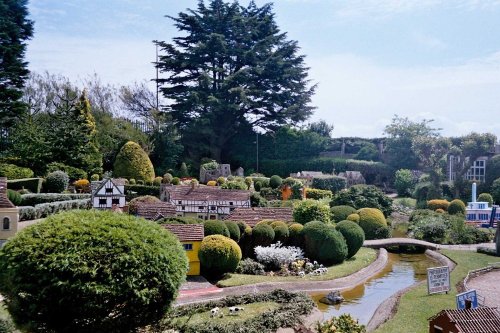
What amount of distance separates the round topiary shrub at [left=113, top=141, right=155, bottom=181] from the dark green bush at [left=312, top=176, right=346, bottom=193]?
1423 cm

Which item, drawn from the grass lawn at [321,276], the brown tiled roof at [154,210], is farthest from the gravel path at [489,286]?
the brown tiled roof at [154,210]

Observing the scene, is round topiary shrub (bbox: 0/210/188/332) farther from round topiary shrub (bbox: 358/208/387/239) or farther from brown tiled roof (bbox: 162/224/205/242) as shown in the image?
round topiary shrub (bbox: 358/208/387/239)

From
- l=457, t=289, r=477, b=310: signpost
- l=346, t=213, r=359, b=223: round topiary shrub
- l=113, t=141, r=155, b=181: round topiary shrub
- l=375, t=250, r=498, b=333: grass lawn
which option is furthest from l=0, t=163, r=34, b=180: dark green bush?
l=457, t=289, r=477, b=310: signpost

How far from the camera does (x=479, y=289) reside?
59.3 ft

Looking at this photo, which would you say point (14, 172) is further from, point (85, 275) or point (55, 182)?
point (85, 275)

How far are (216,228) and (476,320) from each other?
12.0 metres

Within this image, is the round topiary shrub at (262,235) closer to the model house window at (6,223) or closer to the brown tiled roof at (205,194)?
the brown tiled roof at (205,194)

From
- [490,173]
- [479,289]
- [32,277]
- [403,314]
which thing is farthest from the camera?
[490,173]

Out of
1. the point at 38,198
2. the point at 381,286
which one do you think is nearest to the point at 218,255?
the point at 381,286

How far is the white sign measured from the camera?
1683 centimetres

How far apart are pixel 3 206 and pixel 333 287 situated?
14260 mm

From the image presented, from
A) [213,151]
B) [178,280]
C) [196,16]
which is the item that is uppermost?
[196,16]

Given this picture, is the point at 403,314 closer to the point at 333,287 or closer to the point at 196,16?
the point at 333,287

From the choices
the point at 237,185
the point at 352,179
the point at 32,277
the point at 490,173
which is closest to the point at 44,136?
the point at 237,185
